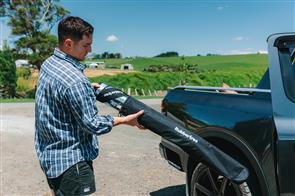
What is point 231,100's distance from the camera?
3.92 meters

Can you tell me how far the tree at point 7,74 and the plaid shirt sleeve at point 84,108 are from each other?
28.9m

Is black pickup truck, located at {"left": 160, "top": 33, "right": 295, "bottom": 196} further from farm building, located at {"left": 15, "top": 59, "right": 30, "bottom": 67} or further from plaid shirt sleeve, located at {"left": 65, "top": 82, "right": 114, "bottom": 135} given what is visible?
farm building, located at {"left": 15, "top": 59, "right": 30, "bottom": 67}

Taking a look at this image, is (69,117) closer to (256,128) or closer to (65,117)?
(65,117)

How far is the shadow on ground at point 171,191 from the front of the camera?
18.8ft

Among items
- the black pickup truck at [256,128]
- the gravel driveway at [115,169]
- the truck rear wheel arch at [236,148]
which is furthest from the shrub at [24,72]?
the truck rear wheel arch at [236,148]

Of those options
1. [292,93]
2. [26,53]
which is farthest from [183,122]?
[26,53]

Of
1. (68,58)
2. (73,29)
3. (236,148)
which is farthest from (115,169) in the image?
(73,29)

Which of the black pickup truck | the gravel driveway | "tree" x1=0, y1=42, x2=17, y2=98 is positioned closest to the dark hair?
the black pickup truck

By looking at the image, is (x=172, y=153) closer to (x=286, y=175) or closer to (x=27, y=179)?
(x=286, y=175)

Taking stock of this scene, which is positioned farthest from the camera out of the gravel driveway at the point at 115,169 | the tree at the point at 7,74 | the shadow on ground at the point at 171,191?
the tree at the point at 7,74

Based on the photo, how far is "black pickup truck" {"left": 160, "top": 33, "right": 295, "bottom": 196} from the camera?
317 centimetres

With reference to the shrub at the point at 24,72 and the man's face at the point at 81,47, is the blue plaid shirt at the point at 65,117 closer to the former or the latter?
the man's face at the point at 81,47

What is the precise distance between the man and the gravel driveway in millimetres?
2789

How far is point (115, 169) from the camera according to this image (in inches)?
278
